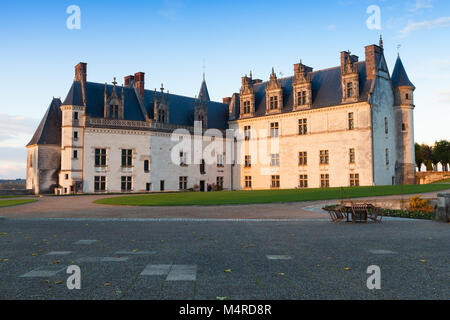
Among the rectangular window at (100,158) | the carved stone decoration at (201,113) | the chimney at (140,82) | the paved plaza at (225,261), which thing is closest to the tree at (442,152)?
the carved stone decoration at (201,113)

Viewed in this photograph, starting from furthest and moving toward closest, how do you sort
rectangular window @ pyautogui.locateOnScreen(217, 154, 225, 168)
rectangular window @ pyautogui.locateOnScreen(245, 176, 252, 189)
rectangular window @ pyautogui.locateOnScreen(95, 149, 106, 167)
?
1. rectangular window @ pyautogui.locateOnScreen(217, 154, 225, 168)
2. rectangular window @ pyautogui.locateOnScreen(245, 176, 252, 189)
3. rectangular window @ pyautogui.locateOnScreen(95, 149, 106, 167)

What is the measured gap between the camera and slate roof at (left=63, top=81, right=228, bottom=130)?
149 feet

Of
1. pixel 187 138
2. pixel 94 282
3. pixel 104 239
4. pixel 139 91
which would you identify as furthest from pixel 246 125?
pixel 94 282

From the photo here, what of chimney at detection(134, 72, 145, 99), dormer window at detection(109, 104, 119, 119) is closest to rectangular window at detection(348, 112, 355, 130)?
chimney at detection(134, 72, 145, 99)

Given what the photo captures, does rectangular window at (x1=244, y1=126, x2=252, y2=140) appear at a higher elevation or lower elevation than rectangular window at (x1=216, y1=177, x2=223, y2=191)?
higher

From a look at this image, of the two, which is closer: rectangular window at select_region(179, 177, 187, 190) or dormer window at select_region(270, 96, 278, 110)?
rectangular window at select_region(179, 177, 187, 190)

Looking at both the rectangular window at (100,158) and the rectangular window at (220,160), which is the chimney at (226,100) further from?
the rectangular window at (100,158)

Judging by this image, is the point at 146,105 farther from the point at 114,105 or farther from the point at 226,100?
the point at 226,100

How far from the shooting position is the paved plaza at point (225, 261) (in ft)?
18.7

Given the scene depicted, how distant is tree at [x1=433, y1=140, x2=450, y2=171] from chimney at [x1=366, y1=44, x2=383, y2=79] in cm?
5707

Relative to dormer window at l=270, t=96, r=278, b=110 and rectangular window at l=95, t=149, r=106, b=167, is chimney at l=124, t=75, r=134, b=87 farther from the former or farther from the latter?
dormer window at l=270, t=96, r=278, b=110

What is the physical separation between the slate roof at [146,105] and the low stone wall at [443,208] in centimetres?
3879

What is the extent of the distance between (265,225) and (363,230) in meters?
3.63
